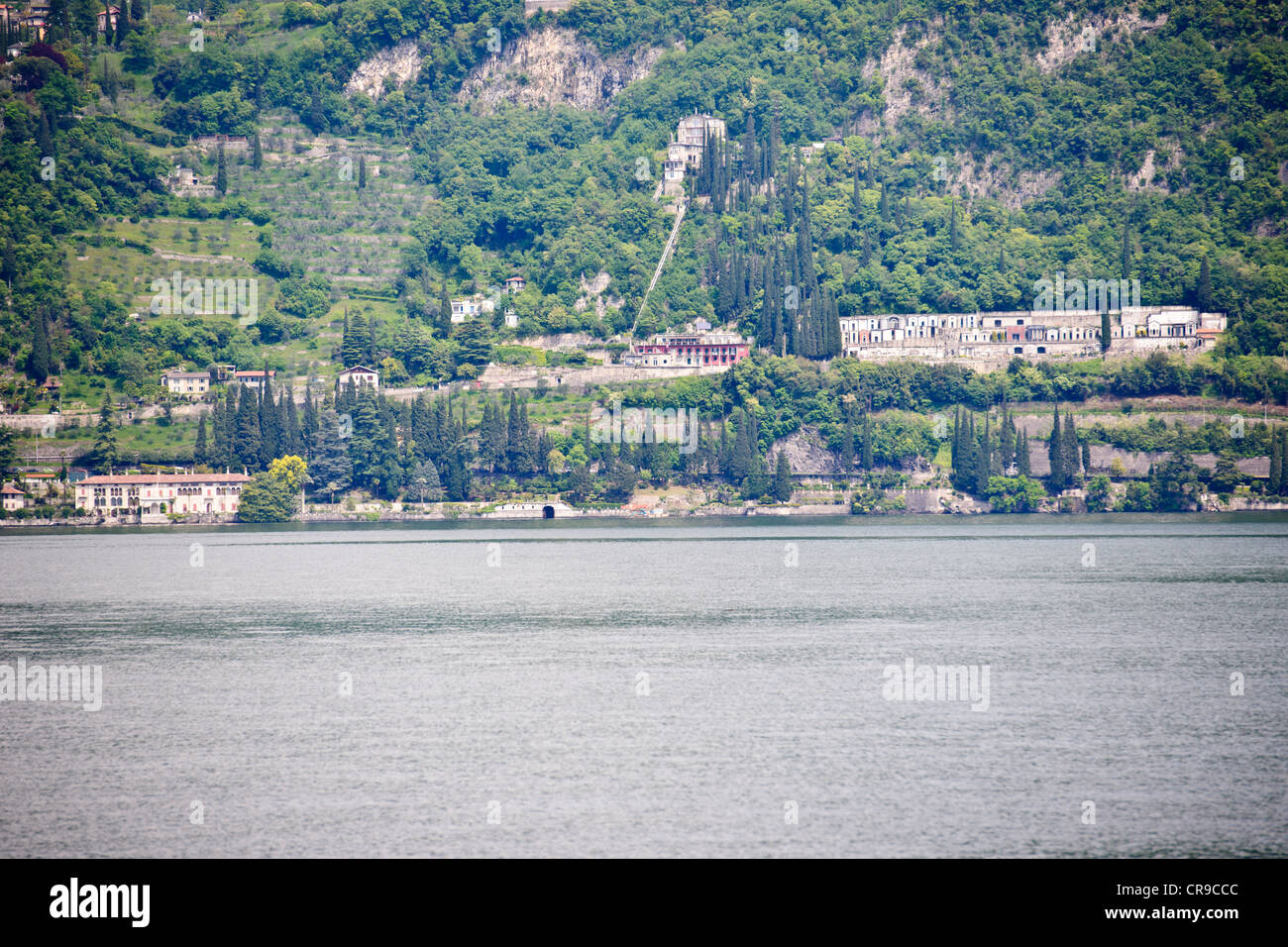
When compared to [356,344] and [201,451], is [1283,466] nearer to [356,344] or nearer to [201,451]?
[356,344]

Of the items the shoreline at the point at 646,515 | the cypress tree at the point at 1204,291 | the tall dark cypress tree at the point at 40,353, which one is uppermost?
the cypress tree at the point at 1204,291

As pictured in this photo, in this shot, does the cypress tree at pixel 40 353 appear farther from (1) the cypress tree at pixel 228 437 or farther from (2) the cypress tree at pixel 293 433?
(2) the cypress tree at pixel 293 433

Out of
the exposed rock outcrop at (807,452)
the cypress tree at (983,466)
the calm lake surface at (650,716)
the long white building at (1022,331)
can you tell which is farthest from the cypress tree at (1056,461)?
the calm lake surface at (650,716)

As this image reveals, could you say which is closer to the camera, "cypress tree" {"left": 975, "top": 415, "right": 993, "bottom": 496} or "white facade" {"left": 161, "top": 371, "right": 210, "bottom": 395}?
"cypress tree" {"left": 975, "top": 415, "right": 993, "bottom": 496}

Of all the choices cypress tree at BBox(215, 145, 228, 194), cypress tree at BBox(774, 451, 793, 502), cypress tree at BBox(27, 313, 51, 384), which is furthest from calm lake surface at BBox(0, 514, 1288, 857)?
cypress tree at BBox(215, 145, 228, 194)

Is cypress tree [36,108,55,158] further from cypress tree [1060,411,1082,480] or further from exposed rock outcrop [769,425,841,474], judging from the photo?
cypress tree [1060,411,1082,480]

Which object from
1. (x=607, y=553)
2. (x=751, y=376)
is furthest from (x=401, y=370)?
(x=607, y=553)

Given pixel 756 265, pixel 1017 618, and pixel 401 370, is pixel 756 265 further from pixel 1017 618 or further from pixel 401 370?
pixel 1017 618

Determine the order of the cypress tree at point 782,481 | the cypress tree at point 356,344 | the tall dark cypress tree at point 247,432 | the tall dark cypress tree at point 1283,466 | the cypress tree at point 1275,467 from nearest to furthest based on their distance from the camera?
1. the tall dark cypress tree at point 1283,466
2. the cypress tree at point 1275,467
3. the tall dark cypress tree at point 247,432
4. the cypress tree at point 782,481
5. the cypress tree at point 356,344

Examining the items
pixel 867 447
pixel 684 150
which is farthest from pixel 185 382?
pixel 684 150
